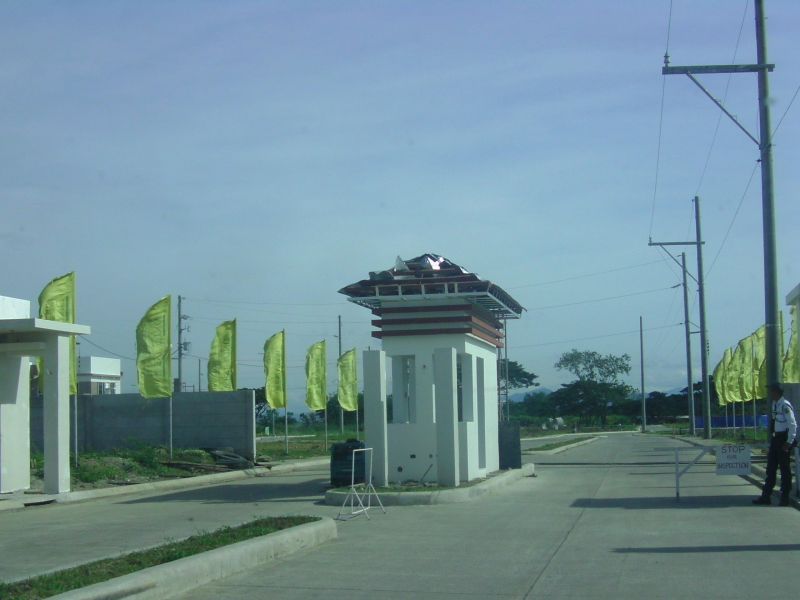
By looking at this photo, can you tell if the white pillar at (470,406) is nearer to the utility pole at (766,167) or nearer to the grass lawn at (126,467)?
the utility pole at (766,167)

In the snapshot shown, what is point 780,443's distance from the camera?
Result: 15977 mm

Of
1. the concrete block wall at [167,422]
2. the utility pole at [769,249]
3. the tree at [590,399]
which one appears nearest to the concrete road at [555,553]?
the utility pole at [769,249]

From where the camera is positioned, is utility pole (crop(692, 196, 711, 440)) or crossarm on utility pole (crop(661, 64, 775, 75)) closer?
crossarm on utility pole (crop(661, 64, 775, 75))

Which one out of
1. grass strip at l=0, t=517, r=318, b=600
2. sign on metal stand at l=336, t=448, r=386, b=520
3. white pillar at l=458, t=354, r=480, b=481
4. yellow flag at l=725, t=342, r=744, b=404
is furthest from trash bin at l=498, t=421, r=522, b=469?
yellow flag at l=725, t=342, r=744, b=404

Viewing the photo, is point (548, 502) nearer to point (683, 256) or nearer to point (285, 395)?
point (285, 395)

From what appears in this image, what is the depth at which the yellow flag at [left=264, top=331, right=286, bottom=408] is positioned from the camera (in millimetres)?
33781

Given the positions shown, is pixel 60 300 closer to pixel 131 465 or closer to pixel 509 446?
pixel 131 465

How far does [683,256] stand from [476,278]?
3336 centimetres

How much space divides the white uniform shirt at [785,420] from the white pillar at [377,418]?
7.51m

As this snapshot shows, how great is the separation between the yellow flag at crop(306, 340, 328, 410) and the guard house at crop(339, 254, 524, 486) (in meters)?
14.3

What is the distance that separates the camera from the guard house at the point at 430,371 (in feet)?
64.4

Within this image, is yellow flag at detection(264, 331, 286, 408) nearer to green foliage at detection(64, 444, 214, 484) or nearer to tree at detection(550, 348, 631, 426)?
green foliage at detection(64, 444, 214, 484)

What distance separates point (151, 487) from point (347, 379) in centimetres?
1847

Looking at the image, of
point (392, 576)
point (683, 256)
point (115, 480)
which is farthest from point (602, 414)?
point (392, 576)
